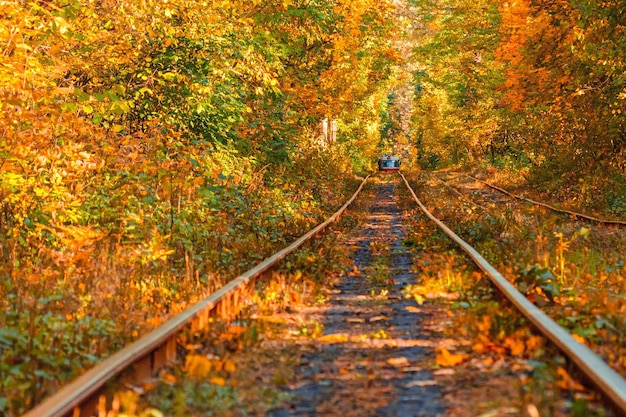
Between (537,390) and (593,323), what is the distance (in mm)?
1954

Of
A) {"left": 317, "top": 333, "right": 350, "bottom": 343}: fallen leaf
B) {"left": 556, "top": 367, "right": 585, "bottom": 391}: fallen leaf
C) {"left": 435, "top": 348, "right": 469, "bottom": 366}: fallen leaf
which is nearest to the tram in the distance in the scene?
{"left": 317, "top": 333, "right": 350, "bottom": 343}: fallen leaf

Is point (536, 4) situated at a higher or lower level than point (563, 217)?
higher

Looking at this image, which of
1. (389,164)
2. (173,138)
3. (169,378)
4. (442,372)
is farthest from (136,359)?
(389,164)

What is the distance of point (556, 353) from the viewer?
5.13 metres

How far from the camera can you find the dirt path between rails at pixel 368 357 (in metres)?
4.54

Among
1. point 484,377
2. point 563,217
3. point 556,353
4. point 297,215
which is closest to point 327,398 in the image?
point 484,377

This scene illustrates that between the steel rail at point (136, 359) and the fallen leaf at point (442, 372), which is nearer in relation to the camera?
the steel rail at point (136, 359)

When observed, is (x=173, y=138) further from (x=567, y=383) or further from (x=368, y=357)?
(x=567, y=383)

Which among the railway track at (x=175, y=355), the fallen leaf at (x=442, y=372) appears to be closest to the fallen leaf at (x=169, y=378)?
the railway track at (x=175, y=355)

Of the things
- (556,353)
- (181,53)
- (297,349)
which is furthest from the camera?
(181,53)

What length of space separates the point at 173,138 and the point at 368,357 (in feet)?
29.5

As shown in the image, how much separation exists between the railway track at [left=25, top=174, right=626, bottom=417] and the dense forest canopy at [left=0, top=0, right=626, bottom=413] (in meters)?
0.43

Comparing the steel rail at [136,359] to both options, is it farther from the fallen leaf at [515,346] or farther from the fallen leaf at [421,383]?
the fallen leaf at [515,346]

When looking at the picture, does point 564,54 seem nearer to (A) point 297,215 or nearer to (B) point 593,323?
(A) point 297,215
